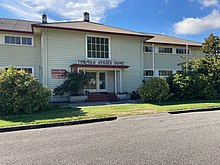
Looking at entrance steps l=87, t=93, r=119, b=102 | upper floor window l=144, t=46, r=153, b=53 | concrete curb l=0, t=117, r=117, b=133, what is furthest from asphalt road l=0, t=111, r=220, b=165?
upper floor window l=144, t=46, r=153, b=53

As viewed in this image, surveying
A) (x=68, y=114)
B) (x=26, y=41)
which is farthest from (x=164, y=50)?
(x=68, y=114)

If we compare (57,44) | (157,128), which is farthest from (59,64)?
(157,128)

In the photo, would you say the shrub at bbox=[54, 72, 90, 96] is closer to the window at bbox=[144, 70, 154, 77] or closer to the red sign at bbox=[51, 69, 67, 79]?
the red sign at bbox=[51, 69, 67, 79]

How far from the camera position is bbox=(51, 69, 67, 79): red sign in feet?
59.0

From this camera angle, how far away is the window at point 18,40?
18562mm

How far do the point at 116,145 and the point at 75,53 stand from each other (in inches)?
558

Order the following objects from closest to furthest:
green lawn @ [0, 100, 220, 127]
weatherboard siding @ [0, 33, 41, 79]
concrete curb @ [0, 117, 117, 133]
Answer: concrete curb @ [0, 117, 117, 133]
green lawn @ [0, 100, 220, 127]
weatherboard siding @ [0, 33, 41, 79]

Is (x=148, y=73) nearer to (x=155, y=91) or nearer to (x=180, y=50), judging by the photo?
(x=180, y=50)

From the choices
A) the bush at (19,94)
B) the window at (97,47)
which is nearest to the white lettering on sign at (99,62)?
the window at (97,47)

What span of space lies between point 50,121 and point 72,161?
15.7 ft

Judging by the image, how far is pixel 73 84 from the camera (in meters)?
17.2

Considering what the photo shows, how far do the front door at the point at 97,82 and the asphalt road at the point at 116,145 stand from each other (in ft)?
39.6

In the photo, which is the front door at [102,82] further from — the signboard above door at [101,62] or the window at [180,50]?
the window at [180,50]

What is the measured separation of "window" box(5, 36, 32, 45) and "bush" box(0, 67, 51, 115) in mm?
7938
